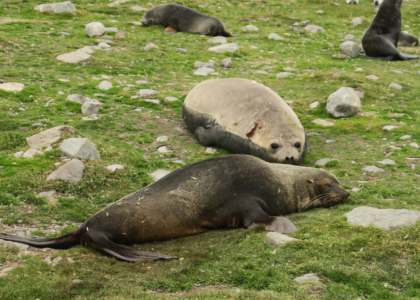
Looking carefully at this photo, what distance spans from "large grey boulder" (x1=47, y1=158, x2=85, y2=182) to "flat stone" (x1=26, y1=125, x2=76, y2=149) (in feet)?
3.87

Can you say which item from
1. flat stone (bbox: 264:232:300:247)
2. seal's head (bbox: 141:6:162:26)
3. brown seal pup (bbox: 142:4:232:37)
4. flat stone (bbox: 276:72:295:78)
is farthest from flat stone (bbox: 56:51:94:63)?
flat stone (bbox: 264:232:300:247)

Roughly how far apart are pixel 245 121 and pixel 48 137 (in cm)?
418

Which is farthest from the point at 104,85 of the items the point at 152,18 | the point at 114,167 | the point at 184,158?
Answer: the point at 152,18

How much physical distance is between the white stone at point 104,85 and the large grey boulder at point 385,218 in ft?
30.8

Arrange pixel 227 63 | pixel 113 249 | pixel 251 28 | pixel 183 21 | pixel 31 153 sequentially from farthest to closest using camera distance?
1. pixel 251 28
2. pixel 183 21
3. pixel 227 63
4. pixel 31 153
5. pixel 113 249

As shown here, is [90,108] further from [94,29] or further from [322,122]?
[94,29]

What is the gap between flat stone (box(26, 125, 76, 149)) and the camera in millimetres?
8867

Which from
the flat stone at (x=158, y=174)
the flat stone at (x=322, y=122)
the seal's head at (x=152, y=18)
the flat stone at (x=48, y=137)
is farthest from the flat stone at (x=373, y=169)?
the seal's head at (x=152, y=18)

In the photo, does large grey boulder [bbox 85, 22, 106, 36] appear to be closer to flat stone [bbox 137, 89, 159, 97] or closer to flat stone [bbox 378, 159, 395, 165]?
flat stone [bbox 137, 89, 159, 97]

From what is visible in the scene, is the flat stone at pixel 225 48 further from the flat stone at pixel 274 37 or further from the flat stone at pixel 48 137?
the flat stone at pixel 48 137

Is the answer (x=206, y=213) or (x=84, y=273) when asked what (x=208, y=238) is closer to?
(x=206, y=213)

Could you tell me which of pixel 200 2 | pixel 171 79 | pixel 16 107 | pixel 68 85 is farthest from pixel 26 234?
pixel 200 2

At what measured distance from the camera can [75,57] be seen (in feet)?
51.8

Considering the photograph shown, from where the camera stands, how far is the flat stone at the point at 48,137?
887 centimetres
